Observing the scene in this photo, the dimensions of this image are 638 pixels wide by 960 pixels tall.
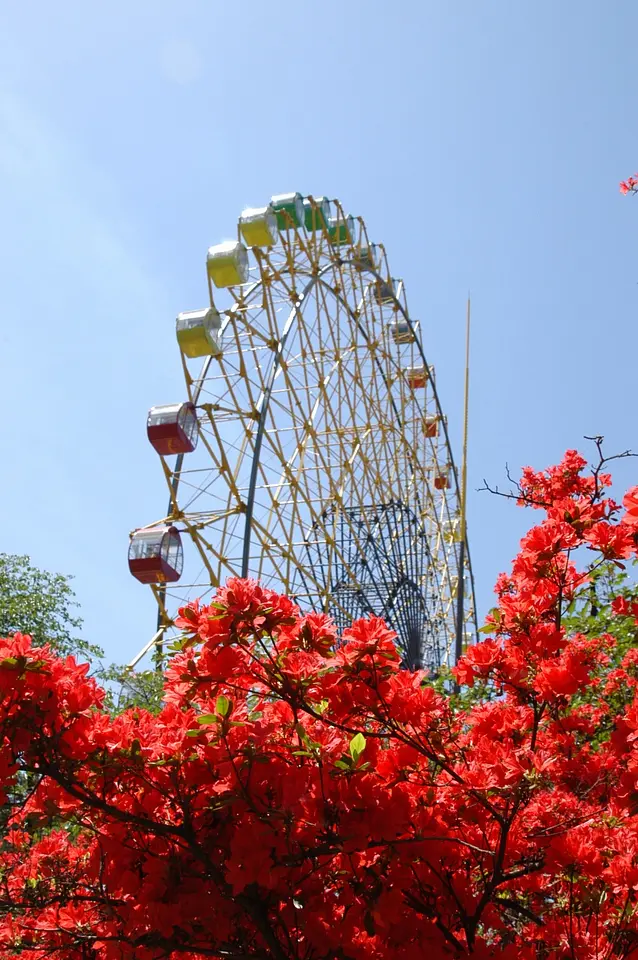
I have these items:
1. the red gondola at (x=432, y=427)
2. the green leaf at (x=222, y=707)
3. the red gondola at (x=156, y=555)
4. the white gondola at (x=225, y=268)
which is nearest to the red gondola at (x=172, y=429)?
the red gondola at (x=156, y=555)

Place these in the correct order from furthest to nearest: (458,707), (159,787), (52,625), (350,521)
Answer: (350,521), (52,625), (458,707), (159,787)

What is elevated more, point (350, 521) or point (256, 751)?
point (350, 521)

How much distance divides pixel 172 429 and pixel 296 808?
44.7 ft

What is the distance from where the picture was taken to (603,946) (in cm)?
300

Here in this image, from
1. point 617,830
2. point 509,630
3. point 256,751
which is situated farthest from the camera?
point 509,630

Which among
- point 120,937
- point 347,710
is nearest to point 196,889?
point 120,937

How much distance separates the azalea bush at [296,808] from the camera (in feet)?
8.82

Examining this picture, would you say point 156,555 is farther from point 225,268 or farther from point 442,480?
point 442,480

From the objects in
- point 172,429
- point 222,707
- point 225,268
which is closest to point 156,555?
point 172,429

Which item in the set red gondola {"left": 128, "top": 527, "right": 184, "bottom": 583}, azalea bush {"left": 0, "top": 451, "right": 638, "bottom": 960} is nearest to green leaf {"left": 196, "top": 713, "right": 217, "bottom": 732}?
azalea bush {"left": 0, "top": 451, "right": 638, "bottom": 960}

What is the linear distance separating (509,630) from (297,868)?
118 cm

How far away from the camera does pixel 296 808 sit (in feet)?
8.48

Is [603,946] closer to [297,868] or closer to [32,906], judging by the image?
[297,868]

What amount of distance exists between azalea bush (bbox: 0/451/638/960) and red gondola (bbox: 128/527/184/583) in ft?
39.9
